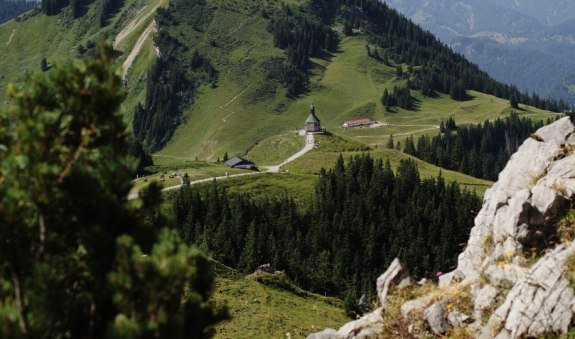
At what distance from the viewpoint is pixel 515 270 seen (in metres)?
16.7

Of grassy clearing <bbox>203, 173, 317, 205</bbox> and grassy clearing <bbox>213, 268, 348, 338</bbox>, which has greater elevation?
grassy clearing <bbox>213, 268, 348, 338</bbox>

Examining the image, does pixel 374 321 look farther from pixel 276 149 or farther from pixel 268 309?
pixel 276 149

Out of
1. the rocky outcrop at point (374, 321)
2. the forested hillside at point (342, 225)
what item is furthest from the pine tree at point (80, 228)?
the forested hillside at point (342, 225)

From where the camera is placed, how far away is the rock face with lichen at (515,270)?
47.0 feet

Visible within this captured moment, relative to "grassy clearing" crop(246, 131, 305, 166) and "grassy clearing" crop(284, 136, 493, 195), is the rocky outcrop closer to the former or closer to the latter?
"grassy clearing" crop(284, 136, 493, 195)

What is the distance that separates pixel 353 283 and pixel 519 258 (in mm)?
82591

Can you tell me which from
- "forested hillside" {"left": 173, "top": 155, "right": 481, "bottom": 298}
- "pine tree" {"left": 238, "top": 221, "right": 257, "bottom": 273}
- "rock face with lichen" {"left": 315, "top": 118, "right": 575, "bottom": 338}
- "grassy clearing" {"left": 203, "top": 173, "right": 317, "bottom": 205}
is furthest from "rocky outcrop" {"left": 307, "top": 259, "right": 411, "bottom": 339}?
"grassy clearing" {"left": 203, "top": 173, "right": 317, "bottom": 205}

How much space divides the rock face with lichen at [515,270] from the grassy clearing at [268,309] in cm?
2225

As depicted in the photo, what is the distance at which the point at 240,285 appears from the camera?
5462 centimetres

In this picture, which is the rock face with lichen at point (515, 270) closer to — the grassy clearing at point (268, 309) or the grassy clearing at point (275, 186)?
the grassy clearing at point (268, 309)

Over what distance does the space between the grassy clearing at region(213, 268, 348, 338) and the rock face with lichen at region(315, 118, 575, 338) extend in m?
22.2

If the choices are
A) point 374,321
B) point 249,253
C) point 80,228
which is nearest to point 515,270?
point 374,321

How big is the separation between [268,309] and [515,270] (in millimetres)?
34921

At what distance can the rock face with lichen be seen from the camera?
14.3m
